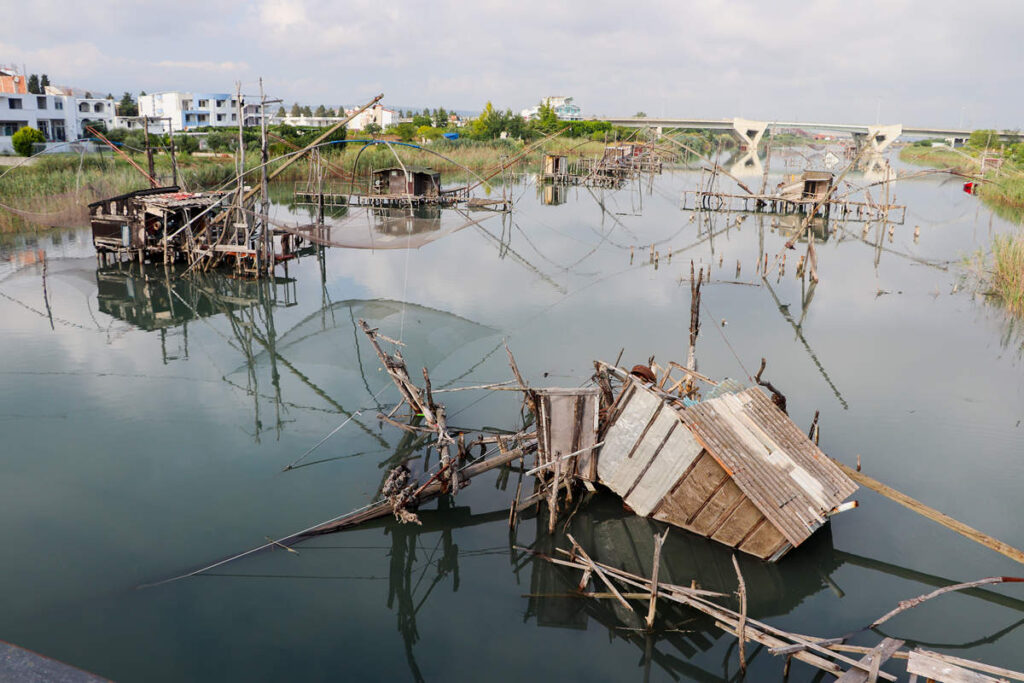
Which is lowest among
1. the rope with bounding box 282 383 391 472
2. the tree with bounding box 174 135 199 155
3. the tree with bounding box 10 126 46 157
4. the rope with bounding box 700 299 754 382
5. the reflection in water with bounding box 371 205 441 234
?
the rope with bounding box 282 383 391 472

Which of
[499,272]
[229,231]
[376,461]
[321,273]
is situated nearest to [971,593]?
[376,461]

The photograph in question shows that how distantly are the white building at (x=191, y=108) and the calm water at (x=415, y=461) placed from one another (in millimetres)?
56946

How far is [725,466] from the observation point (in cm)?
712

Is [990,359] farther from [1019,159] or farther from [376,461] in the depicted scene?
[1019,159]

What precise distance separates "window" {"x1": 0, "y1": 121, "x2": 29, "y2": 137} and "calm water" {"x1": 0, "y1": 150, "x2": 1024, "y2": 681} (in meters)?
29.6

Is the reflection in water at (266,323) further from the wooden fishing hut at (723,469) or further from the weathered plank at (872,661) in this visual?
the weathered plank at (872,661)

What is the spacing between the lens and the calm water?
655cm

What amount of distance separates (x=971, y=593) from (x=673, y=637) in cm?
332

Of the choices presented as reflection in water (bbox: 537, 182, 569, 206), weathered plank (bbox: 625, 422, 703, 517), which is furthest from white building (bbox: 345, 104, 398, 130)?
weathered plank (bbox: 625, 422, 703, 517)

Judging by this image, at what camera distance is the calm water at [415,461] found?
21.5 feet

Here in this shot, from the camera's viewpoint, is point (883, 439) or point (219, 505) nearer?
point (219, 505)

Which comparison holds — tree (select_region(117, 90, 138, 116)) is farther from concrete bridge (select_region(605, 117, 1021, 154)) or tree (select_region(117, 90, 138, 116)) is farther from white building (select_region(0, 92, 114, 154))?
concrete bridge (select_region(605, 117, 1021, 154))

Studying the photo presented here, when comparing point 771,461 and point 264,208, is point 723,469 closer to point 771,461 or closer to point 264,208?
point 771,461

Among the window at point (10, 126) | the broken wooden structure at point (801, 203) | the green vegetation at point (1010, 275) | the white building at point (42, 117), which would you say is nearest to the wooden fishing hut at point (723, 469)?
the green vegetation at point (1010, 275)
